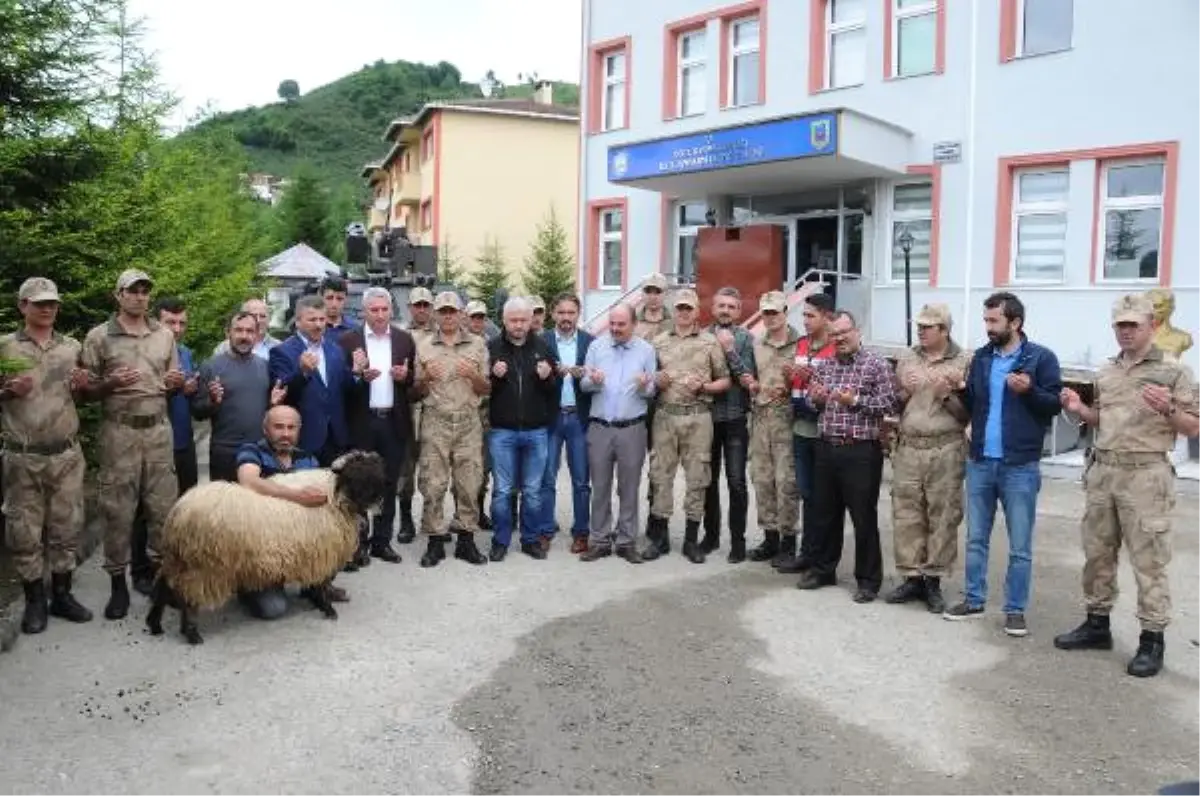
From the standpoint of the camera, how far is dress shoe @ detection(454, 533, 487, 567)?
7.59m

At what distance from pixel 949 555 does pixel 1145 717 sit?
1.75 meters

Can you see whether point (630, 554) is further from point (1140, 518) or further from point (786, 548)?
point (1140, 518)

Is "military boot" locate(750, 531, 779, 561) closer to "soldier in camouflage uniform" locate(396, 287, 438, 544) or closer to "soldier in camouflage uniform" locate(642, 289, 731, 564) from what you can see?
"soldier in camouflage uniform" locate(642, 289, 731, 564)

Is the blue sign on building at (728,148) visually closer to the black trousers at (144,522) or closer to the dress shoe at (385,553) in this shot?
the dress shoe at (385,553)

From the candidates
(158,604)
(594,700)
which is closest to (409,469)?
(158,604)

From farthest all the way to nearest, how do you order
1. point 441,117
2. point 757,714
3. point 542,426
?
point 441,117, point 542,426, point 757,714

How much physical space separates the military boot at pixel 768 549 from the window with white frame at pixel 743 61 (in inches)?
503

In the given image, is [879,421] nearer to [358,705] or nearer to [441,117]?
[358,705]

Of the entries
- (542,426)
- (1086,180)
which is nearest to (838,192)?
(1086,180)

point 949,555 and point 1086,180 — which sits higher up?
point 1086,180

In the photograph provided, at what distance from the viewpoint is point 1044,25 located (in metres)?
15.1

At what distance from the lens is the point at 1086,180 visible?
48.0ft

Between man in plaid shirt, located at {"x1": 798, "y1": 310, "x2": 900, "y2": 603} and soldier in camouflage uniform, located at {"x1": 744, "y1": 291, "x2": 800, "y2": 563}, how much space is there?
1.96 ft

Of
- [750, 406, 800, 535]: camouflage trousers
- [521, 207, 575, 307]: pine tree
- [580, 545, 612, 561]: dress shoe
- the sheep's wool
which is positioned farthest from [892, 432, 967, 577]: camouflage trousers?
[521, 207, 575, 307]: pine tree
